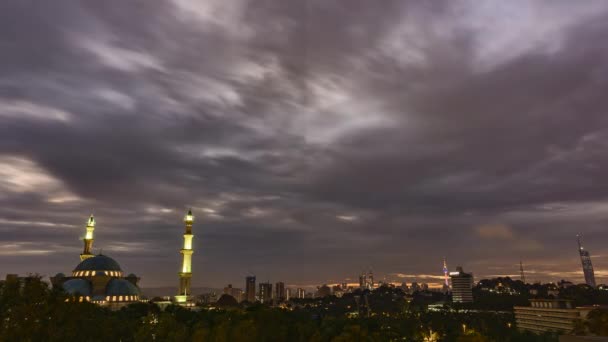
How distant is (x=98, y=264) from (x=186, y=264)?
3576 cm

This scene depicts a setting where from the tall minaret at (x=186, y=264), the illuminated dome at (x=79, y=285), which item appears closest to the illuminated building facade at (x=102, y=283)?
the illuminated dome at (x=79, y=285)

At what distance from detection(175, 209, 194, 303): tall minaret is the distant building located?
141254 mm

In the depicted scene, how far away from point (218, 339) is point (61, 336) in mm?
25084

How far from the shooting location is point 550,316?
157750mm

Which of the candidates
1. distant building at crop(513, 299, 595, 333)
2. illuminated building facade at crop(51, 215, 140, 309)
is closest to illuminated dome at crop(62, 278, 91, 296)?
illuminated building facade at crop(51, 215, 140, 309)

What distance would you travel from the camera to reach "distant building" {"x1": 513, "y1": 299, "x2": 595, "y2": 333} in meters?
145

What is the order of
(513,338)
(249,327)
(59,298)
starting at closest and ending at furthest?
(59,298)
(249,327)
(513,338)

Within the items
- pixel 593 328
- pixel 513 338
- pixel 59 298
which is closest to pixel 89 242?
pixel 59 298

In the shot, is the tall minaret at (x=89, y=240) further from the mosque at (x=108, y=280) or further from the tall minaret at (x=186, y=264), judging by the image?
the tall minaret at (x=186, y=264)

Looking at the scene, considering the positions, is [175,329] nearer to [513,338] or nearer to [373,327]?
[373,327]

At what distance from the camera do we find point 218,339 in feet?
181

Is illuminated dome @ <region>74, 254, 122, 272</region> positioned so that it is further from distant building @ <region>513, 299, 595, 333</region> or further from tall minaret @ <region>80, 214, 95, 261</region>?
distant building @ <region>513, 299, 595, 333</region>

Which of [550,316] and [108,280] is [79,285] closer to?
[108,280]

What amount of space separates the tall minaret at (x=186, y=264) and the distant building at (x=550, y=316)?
141254 mm
